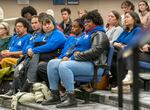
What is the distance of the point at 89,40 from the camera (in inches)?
189

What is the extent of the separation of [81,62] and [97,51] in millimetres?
236

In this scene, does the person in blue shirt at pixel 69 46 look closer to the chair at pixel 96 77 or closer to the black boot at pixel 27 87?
the black boot at pixel 27 87

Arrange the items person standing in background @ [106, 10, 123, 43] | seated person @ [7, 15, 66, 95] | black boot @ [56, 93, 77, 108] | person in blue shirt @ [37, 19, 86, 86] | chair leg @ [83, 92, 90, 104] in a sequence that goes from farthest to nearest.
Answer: person standing in background @ [106, 10, 123, 43], seated person @ [7, 15, 66, 95], person in blue shirt @ [37, 19, 86, 86], chair leg @ [83, 92, 90, 104], black boot @ [56, 93, 77, 108]

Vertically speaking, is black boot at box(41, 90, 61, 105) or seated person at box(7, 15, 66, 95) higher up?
seated person at box(7, 15, 66, 95)

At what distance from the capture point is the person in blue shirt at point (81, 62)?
457cm

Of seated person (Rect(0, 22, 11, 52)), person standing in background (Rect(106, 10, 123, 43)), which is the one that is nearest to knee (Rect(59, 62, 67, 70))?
person standing in background (Rect(106, 10, 123, 43))

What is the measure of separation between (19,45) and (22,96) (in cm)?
125

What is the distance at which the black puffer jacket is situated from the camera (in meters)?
4.59

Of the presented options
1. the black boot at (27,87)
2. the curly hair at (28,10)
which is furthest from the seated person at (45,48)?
the curly hair at (28,10)

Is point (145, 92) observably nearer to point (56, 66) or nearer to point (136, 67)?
point (56, 66)

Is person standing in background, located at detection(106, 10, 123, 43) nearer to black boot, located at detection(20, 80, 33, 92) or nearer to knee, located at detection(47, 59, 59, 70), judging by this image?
knee, located at detection(47, 59, 59, 70)

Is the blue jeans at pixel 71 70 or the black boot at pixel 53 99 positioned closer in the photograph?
the blue jeans at pixel 71 70

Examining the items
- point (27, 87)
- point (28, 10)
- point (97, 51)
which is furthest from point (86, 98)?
point (28, 10)

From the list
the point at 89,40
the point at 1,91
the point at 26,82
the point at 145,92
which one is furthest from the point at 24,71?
the point at 145,92
